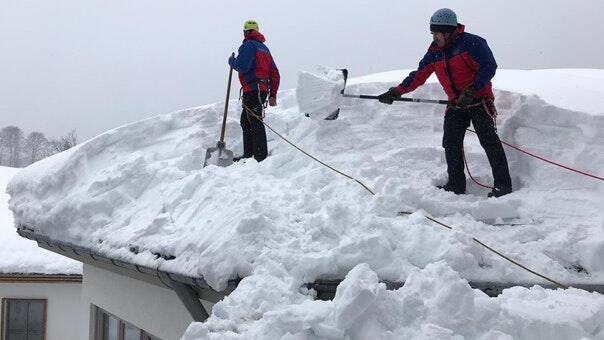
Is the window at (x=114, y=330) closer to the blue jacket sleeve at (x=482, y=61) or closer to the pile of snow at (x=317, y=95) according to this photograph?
the pile of snow at (x=317, y=95)

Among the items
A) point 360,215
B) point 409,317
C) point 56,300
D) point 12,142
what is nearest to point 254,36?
point 360,215

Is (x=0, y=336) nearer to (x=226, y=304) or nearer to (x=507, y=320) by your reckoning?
(x=226, y=304)

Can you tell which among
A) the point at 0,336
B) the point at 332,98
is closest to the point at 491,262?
the point at 332,98

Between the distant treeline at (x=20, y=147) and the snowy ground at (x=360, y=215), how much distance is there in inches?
3040

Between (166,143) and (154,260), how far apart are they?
11.6 ft

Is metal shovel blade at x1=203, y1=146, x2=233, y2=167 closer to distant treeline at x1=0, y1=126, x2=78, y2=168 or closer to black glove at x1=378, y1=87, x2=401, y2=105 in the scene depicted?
black glove at x1=378, y1=87, x2=401, y2=105

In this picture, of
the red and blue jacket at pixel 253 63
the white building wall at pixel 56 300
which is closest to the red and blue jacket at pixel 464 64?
the red and blue jacket at pixel 253 63

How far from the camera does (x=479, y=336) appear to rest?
2596 mm

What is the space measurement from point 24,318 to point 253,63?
11058 millimetres

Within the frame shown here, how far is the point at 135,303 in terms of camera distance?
6.07m

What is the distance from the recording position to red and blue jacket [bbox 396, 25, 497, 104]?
5129 millimetres

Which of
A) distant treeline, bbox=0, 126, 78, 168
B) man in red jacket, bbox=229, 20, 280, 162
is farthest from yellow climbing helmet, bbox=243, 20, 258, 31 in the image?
distant treeline, bbox=0, 126, 78, 168

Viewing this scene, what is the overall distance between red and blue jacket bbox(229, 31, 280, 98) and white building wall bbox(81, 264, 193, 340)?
2.67 metres

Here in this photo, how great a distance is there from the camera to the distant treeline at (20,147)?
80062 mm
